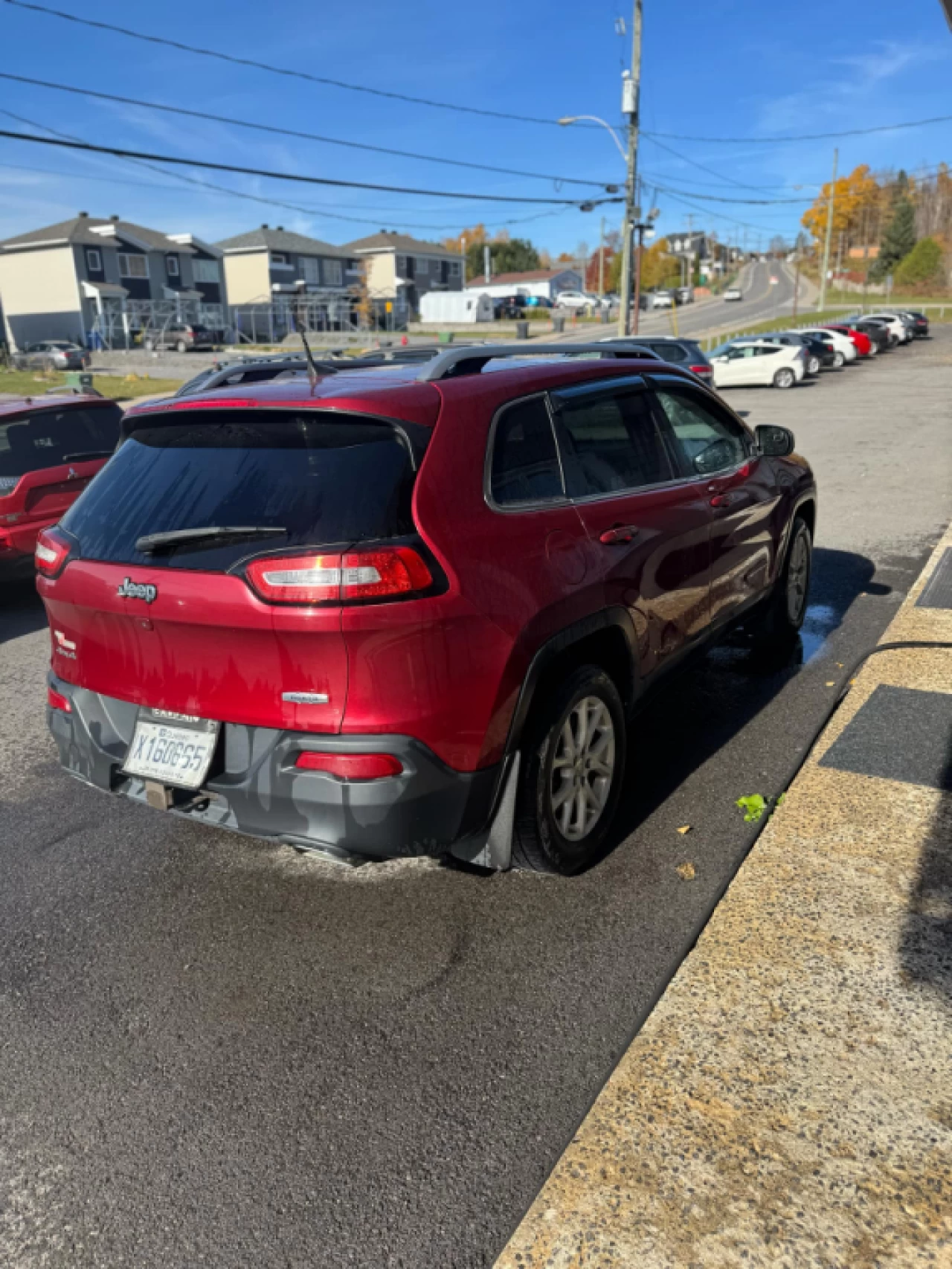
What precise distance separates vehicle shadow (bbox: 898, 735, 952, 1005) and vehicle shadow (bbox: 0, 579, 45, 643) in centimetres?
600

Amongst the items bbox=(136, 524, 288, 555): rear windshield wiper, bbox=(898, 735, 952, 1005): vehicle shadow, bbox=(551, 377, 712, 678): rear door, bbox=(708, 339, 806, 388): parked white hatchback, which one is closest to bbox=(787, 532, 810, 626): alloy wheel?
bbox=(551, 377, 712, 678): rear door

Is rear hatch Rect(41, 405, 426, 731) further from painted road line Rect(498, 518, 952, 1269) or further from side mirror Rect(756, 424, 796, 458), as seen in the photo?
side mirror Rect(756, 424, 796, 458)

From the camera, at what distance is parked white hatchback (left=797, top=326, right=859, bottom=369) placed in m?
34.4

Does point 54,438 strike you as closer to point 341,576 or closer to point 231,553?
point 231,553

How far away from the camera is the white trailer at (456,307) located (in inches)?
3127

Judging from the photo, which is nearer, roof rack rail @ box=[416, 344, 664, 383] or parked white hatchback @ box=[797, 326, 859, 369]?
roof rack rail @ box=[416, 344, 664, 383]

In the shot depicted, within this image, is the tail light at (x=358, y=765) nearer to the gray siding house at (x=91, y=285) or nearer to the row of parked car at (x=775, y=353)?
the row of parked car at (x=775, y=353)

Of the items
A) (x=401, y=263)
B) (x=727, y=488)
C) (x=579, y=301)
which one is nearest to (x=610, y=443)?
(x=727, y=488)

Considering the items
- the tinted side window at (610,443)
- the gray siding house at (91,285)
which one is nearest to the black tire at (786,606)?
the tinted side window at (610,443)

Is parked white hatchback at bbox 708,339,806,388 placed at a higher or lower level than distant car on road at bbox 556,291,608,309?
lower

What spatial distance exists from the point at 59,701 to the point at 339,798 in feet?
4.34

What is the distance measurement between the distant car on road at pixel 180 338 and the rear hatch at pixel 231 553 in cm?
5273

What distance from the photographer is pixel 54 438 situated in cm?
769

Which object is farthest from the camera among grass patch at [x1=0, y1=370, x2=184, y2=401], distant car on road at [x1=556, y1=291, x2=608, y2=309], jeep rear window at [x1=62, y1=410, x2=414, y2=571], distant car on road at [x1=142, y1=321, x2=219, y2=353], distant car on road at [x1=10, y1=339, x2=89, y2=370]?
distant car on road at [x1=556, y1=291, x2=608, y2=309]
